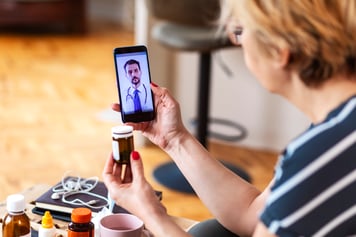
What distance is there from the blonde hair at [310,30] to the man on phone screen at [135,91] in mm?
450

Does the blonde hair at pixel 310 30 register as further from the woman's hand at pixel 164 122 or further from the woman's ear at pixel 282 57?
the woman's hand at pixel 164 122

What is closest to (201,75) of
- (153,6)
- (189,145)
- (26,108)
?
(153,6)

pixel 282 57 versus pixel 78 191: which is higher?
pixel 282 57

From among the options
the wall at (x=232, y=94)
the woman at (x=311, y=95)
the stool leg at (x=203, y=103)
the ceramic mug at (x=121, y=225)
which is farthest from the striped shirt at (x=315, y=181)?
the wall at (x=232, y=94)

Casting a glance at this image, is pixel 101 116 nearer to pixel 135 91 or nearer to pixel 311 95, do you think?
pixel 135 91

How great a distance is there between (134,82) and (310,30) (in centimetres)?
52

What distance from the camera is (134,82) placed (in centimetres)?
137

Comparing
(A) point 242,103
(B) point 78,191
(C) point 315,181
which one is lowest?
(A) point 242,103

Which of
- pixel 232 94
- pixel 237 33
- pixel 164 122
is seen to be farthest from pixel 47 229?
pixel 232 94

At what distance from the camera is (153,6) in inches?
101

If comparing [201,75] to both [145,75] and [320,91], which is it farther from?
[320,91]

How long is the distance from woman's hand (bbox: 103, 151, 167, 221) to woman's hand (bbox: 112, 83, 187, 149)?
0.18 meters

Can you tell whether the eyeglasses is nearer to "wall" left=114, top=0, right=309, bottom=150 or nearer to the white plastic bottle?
the white plastic bottle

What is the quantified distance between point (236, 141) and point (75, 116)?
0.84 metres
